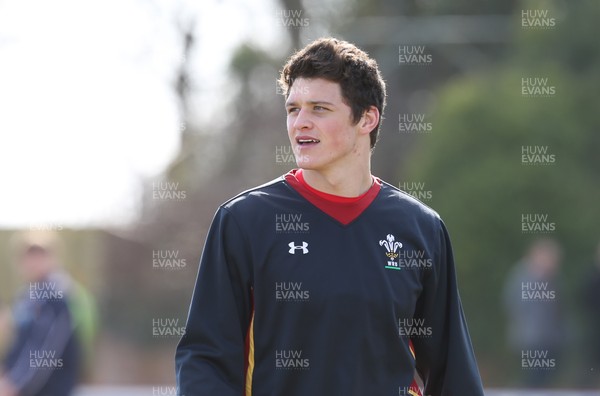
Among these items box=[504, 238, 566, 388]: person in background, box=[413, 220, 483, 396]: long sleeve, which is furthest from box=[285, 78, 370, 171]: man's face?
box=[504, 238, 566, 388]: person in background

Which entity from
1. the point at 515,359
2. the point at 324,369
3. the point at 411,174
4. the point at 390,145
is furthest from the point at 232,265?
the point at 390,145

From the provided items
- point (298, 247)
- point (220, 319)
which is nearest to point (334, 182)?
point (298, 247)

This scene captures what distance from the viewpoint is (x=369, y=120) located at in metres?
4.91

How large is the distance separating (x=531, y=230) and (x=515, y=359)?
6.65ft

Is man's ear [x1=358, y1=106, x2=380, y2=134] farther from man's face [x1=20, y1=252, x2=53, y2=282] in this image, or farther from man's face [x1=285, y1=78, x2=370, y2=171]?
man's face [x1=20, y1=252, x2=53, y2=282]

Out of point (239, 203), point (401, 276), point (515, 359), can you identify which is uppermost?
point (239, 203)

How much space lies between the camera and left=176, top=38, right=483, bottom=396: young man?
15.0ft

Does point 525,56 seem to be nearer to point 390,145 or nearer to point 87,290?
point 390,145

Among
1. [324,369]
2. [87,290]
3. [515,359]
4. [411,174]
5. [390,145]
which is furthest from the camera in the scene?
[390,145]

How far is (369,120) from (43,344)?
196 inches

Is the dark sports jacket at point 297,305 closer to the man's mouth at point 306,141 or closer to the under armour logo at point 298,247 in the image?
the under armour logo at point 298,247

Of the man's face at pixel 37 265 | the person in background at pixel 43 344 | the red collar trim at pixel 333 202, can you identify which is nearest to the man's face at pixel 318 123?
the red collar trim at pixel 333 202

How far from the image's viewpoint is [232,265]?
459cm

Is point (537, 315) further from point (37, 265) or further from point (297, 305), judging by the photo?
point (297, 305)
